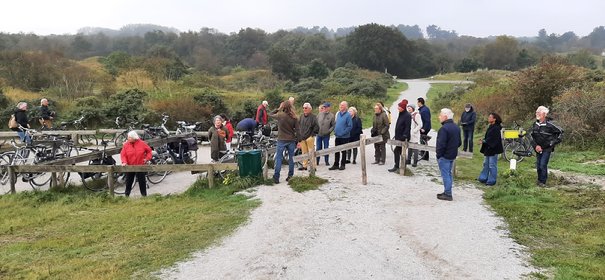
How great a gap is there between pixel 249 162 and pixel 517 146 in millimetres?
8114

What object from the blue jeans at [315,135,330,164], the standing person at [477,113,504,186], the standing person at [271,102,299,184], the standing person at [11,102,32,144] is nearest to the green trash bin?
the standing person at [271,102,299,184]

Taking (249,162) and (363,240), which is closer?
(363,240)

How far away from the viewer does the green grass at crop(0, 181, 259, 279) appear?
5.91 meters

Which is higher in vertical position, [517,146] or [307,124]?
[307,124]

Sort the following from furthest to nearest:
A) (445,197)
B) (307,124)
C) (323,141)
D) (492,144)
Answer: (323,141)
(307,124)
(492,144)
(445,197)

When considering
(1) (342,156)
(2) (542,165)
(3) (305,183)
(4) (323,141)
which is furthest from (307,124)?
(2) (542,165)

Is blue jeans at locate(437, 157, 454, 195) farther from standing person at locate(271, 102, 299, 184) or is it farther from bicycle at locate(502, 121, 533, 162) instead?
bicycle at locate(502, 121, 533, 162)

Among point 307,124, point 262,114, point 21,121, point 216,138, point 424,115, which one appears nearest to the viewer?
point 307,124

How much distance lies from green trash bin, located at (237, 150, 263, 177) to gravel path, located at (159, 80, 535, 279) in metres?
0.46

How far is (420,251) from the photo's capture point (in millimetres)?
6309

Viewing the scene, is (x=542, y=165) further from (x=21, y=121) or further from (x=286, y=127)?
(x=21, y=121)

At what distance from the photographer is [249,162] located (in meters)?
9.96

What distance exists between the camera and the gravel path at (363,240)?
566 cm

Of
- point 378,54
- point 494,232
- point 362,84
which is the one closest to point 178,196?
point 494,232
